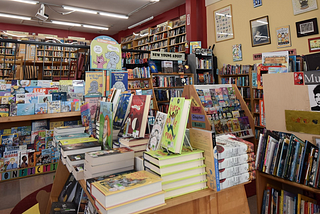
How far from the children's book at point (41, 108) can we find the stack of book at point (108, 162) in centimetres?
217

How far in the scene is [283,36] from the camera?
15.6 ft

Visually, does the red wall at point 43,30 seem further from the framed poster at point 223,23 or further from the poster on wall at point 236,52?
the poster on wall at point 236,52

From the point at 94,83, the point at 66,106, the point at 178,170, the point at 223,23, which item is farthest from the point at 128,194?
the point at 223,23

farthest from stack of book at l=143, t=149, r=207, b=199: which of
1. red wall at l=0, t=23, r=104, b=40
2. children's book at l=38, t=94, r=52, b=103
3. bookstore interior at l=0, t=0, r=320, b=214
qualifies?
red wall at l=0, t=23, r=104, b=40

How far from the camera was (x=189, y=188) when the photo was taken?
39.3 inches

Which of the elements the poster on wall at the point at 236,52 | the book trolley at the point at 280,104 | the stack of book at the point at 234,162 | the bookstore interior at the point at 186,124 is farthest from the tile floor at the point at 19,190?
the poster on wall at the point at 236,52

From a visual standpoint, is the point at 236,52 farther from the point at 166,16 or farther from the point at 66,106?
the point at 66,106

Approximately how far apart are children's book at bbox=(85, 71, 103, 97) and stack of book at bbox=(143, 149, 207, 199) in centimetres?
153

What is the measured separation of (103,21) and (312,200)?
10396 millimetres

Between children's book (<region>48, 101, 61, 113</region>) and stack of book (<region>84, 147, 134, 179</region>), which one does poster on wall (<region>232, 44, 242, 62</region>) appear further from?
stack of book (<region>84, 147, 134, 179</region>)

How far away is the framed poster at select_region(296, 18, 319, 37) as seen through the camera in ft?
13.9

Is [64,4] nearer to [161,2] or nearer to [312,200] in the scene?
[161,2]

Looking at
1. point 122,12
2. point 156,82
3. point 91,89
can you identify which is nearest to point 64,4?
point 122,12

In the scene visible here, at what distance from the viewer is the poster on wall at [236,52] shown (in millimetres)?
5695
